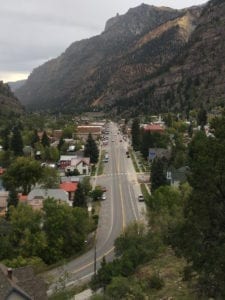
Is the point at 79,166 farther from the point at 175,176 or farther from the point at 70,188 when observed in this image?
the point at 175,176

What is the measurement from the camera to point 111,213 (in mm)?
69562

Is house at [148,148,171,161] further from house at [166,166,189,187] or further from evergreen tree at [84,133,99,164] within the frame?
house at [166,166,189,187]

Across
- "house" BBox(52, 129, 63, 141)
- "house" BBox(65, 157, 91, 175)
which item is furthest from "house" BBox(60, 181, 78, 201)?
"house" BBox(52, 129, 63, 141)

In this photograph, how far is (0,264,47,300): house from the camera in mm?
30842

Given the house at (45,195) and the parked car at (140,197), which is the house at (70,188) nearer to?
the house at (45,195)

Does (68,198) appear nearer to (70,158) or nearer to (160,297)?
(70,158)

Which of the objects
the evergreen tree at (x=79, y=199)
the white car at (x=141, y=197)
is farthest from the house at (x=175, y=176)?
the evergreen tree at (x=79, y=199)

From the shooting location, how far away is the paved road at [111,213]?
1956 inches

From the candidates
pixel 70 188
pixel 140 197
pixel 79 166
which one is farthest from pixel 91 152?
pixel 140 197

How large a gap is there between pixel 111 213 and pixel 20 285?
3732cm

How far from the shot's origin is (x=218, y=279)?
21.3 m

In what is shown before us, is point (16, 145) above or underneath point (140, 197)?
above

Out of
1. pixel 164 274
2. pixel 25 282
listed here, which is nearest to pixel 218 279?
pixel 164 274

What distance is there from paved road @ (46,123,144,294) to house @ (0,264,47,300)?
6.17ft
